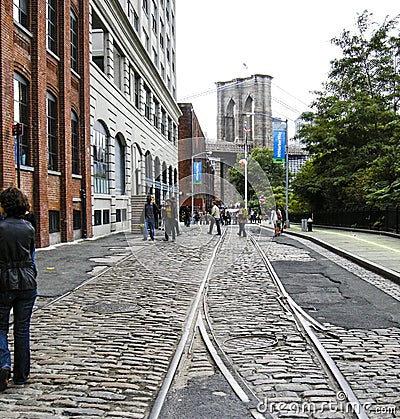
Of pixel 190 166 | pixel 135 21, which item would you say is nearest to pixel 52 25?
pixel 135 21

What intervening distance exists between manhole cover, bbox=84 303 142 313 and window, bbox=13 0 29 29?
1216cm

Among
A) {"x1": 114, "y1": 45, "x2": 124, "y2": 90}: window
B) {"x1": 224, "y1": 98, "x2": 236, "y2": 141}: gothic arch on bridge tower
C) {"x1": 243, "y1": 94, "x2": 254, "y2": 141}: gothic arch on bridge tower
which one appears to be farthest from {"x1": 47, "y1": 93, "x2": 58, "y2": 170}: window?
{"x1": 224, "y1": 98, "x2": 236, "y2": 141}: gothic arch on bridge tower

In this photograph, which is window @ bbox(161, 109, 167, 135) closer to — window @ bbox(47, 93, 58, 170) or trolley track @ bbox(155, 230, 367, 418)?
window @ bbox(47, 93, 58, 170)

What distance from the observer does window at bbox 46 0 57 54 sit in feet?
66.6

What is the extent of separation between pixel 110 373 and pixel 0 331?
3.79 feet

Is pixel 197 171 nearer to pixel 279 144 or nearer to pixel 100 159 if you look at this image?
pixel 279 144

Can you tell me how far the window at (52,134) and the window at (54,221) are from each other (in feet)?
5.72

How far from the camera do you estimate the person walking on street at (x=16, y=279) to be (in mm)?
4863

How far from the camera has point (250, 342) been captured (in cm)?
658

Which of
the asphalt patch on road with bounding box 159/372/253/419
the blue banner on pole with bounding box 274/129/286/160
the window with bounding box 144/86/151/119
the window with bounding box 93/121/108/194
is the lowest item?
the asphalt patch on road with bounding box 159/372/253/419

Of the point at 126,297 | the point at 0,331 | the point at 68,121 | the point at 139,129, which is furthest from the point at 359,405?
the point at 139,129

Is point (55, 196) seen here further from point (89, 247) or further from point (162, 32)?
point (162, 32)

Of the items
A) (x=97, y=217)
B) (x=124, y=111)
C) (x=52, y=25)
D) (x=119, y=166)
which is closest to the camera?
(x=52, y=25)

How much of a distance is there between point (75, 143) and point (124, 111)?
30.6 feet
